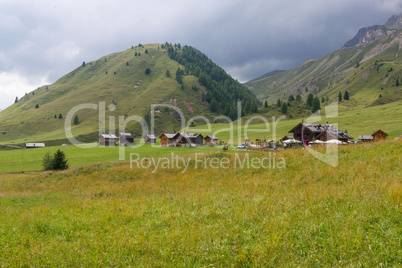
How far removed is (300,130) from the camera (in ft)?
221

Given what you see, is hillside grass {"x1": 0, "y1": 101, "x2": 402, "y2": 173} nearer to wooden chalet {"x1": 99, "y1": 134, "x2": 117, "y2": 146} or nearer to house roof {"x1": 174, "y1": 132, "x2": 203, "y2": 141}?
house roof {"x1": 174, "y1": 132, "x2": 203, "y2": 141}

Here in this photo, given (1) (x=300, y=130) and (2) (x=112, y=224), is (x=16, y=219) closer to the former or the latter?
(2) (x=112, y=224)

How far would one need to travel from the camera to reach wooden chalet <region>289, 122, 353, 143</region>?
191 feet

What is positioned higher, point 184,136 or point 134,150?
point 184,136

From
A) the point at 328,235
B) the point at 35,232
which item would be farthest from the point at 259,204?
the point at 35,232

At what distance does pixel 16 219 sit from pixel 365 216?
11630mm

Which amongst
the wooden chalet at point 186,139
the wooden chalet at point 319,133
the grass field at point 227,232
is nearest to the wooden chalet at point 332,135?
the wooden chalet at point 319,133

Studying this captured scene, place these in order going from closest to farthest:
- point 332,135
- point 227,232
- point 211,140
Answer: point 227,232 → point 332,135 → point 211,140

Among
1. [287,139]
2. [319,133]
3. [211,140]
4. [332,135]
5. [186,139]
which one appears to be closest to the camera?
[332,135]

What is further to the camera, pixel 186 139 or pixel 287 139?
pixel 186 139

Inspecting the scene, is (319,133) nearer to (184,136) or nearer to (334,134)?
(334,134)

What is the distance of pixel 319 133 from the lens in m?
63.1

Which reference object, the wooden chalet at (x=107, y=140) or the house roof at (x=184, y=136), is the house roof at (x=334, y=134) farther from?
the wooden chalet at (x=107, y=140)

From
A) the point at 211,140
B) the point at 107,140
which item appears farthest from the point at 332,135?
the point at 107,140
